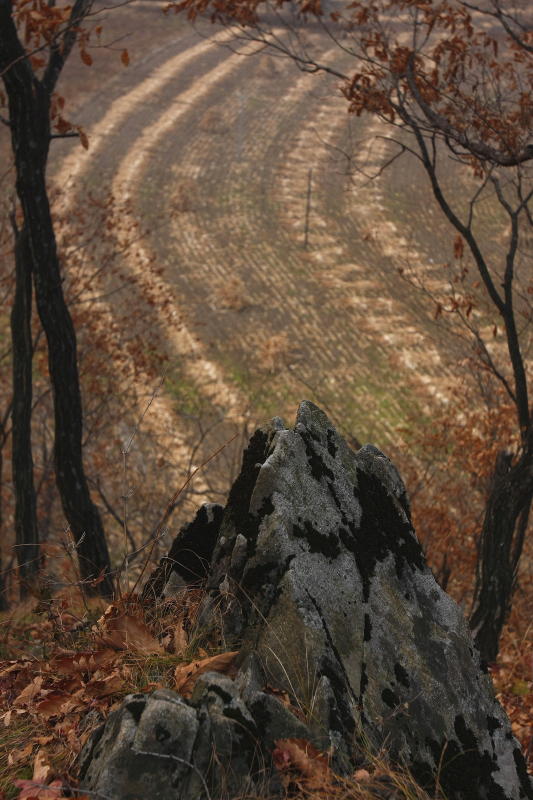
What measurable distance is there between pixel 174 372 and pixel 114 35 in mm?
34058

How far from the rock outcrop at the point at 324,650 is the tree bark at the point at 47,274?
4144 millimetres

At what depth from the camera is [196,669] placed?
129 inches

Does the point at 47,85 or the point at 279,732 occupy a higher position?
the point at 47,85

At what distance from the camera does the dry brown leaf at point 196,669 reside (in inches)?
125

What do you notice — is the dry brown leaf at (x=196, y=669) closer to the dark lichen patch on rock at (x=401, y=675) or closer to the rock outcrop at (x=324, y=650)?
the rock outcrop at (x=324, y=650)

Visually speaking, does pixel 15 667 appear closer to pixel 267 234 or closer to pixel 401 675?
pixel 401 675

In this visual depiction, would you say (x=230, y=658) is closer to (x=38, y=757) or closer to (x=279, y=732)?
(x=279, y=732)

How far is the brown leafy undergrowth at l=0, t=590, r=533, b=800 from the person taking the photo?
288 cm

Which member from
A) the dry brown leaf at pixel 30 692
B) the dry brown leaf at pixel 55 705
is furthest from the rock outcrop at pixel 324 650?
the dry brown leaf at pixel 30 692

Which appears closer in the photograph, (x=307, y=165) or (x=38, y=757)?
(x=38, y=757)

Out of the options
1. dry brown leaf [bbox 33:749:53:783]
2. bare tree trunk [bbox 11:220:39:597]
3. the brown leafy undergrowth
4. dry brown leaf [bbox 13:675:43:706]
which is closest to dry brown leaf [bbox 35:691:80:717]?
the brown leafy undergrowth

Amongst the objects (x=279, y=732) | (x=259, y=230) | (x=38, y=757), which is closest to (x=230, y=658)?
(x=279, y=732)

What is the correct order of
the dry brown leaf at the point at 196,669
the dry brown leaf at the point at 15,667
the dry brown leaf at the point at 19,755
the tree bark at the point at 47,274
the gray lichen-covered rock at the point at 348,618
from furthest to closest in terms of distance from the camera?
the tree bark at the point at 47,274
the dry brown leaf at the point at 15,667
the gray lichen-covered rock at the point at 348,618
the dry brown leaf at the point at 196,669
the dry brown leaf at the point at 19,755

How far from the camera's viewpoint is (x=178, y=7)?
8.32m
